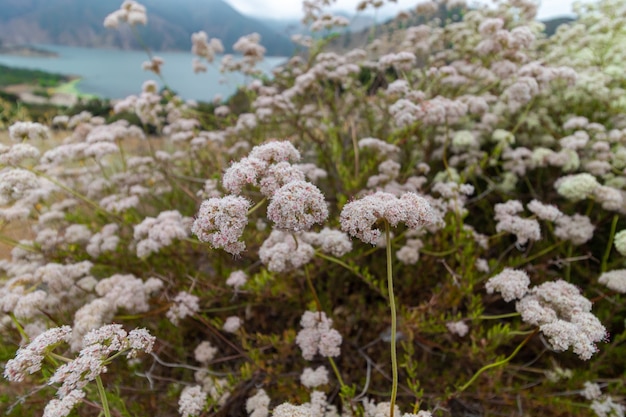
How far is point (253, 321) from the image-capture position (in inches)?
134

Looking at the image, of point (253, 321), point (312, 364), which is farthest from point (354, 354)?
point (253, 321)

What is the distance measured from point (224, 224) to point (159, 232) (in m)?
1.63

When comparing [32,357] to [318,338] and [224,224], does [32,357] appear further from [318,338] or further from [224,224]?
[318,338]

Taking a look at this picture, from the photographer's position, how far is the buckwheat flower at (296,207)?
1276mm

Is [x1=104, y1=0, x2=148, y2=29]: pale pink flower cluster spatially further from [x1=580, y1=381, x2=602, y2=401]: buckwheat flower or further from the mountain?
the mountain

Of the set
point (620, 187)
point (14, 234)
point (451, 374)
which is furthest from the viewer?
point (14, 234)

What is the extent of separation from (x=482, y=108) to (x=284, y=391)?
332 cm

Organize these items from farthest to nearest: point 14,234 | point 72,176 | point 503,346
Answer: point 14,234 → point 72,176 → point 503,346


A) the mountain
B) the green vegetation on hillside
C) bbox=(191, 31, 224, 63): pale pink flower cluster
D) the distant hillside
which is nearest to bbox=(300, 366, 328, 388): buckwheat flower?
the distant hillside

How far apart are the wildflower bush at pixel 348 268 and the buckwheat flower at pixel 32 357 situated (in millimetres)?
11

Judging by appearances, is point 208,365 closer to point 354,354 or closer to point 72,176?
point 354,354

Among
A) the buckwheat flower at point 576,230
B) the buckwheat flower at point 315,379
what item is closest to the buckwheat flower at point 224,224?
the buckwheat flower at point 315,379

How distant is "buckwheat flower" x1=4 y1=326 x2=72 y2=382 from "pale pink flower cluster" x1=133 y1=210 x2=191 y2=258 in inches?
49.1

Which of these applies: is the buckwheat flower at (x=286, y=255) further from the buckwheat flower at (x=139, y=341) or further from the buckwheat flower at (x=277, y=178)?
the buckwheat flower at (x=139, y=341)
